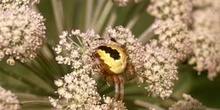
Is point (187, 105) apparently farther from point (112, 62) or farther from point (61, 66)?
point (61, 66)

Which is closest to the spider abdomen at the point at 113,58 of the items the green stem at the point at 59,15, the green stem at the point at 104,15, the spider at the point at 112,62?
the spider at the point at 112,62

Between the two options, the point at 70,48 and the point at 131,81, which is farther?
the point at 131,81

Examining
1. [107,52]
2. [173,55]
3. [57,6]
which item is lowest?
[107,52]

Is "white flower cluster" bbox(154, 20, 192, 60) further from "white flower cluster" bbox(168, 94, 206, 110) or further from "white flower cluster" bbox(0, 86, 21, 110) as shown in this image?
"white flower cluster" bbox(0, 86, 21, 110)

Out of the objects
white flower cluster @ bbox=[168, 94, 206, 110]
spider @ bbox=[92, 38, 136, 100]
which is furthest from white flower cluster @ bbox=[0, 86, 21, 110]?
white flower cluster @ bbox=[168, 94, 206, 110]

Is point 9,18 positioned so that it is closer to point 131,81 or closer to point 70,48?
point 70,48

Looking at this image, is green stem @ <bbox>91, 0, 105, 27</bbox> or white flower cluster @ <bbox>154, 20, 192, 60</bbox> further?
Answer: green stem @ <bbox>91, 0, 105, 27</bbox>

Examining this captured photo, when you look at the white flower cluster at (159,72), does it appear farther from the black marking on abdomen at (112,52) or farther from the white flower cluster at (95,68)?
the black marking on abdomen at (112,52)

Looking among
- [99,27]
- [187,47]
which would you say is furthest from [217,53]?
[99,27]

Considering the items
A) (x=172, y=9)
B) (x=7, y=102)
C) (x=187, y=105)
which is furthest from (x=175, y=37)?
(x=7, y=102)
